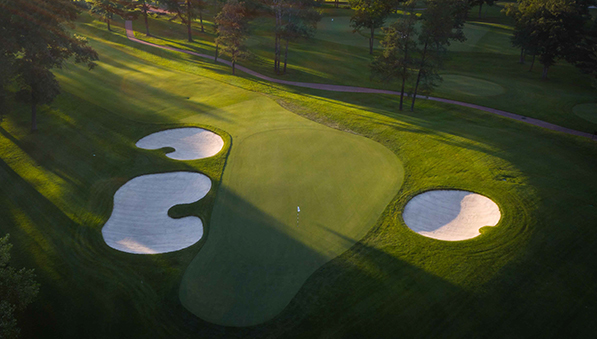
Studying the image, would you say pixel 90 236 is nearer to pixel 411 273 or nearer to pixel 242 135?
pixel 242 135

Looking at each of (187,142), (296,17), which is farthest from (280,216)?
(296,17)

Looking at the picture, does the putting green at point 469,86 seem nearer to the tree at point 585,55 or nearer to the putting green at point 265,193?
the tree at point 585,55

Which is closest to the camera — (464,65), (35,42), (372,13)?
(35,42)

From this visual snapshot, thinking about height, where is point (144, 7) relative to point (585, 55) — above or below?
above

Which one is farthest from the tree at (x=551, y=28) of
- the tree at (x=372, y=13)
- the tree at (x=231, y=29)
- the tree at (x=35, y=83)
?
the tree at (x=35, y=83)

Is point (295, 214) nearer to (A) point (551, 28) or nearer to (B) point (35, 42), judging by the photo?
(B) point (35, 42)

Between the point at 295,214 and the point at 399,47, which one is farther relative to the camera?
the point at 399,47
